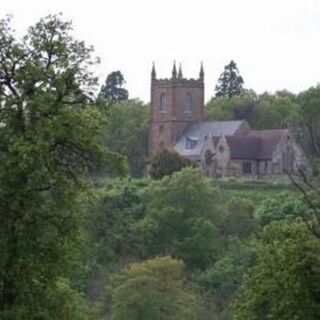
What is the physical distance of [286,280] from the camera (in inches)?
876

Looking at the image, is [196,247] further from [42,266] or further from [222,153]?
[42,266]

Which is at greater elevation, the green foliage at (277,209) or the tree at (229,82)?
the tree at (229,82)

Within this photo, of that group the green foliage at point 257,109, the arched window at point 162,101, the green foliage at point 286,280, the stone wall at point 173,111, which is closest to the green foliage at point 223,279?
the green foliage at point 286,280

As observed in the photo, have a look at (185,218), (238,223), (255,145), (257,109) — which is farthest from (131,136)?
(238,223)

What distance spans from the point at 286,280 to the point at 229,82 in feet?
335

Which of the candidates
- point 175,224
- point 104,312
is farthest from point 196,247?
point 104,312

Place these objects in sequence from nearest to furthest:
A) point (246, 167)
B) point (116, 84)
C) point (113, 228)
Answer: point (113, 228) → point (246, 167) → point (116, 84)

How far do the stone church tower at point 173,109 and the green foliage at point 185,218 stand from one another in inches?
1170

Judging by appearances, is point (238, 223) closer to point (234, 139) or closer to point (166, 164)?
point (166, 164)

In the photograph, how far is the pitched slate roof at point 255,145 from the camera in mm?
91000

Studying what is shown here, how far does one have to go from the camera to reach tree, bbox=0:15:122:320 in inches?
722

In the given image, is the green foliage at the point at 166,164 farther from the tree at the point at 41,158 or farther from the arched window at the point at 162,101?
the tree at the point at 41,158

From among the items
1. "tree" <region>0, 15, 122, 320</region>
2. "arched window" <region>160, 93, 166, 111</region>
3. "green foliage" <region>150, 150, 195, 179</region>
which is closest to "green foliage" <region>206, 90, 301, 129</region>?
"arched window" <region>160, 93, 166, 111</region>

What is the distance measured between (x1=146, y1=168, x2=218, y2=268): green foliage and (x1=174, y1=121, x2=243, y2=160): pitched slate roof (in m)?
25.8
